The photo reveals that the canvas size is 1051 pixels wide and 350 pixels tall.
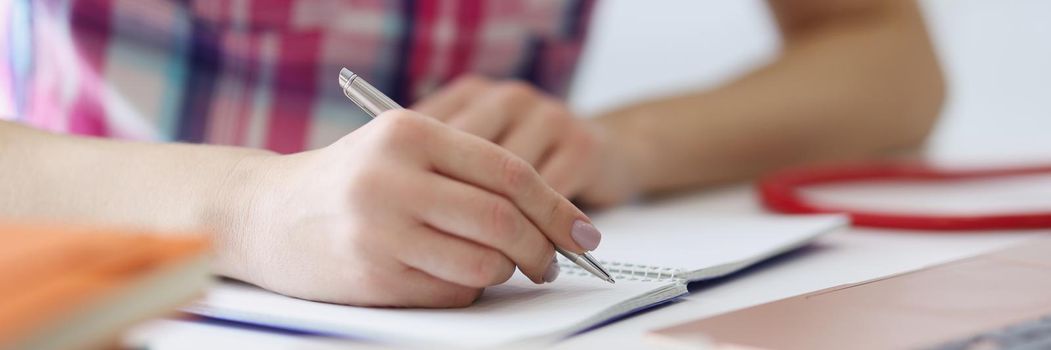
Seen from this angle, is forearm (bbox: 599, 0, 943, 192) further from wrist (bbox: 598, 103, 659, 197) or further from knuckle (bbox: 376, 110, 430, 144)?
knuckle (bbox: 376, 110, 430, 144)

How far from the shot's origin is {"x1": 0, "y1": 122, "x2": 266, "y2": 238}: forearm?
47 centimetres

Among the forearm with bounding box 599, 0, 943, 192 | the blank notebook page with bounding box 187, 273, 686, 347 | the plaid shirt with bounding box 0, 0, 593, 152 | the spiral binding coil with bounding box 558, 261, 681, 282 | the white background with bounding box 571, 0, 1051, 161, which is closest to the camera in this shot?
the blank notebook page with bounding box 187, 273, 686, 347

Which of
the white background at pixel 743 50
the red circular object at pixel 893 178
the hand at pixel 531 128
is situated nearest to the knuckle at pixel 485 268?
the hand at pixel 531 128

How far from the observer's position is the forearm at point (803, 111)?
90 centimetres

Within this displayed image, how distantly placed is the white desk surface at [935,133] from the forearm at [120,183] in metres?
0.07

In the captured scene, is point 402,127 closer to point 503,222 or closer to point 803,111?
point 503,222

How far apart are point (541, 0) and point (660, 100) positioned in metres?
0.15

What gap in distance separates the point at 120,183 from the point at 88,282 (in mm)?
264

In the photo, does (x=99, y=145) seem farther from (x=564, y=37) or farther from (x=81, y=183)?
(x=564, y=37)

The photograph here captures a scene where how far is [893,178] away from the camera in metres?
0.89

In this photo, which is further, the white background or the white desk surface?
the white background

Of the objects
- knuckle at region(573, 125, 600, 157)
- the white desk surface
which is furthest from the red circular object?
knuckle at region(573, 125, 600, 157)

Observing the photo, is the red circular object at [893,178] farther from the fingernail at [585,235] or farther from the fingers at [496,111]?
the fingernail at [585,235]

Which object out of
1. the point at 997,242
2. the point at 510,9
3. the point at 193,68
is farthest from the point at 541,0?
the point at 997,242
